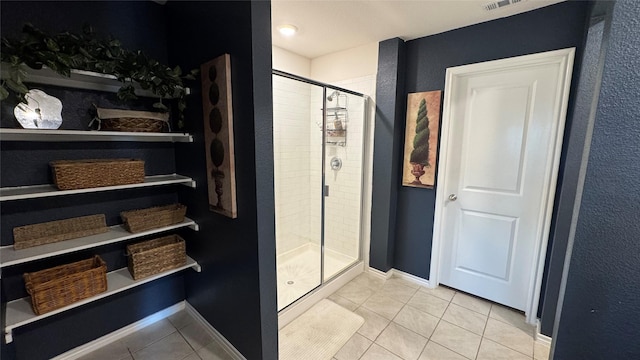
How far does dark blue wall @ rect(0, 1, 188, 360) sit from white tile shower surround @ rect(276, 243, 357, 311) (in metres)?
0.99

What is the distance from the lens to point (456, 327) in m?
1.99

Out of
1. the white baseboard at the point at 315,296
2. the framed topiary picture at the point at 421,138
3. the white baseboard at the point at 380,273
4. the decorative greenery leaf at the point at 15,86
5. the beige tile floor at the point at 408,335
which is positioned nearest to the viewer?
the decorative greenery leaf at the point at 15,86

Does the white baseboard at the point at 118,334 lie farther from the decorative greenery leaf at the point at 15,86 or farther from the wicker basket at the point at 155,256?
the decorative greenery leaf at the point at 15,86

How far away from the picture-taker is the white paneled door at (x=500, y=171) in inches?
73.7

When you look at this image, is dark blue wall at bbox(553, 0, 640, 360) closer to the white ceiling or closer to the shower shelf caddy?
the white ceiling

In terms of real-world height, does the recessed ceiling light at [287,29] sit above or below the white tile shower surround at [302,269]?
above

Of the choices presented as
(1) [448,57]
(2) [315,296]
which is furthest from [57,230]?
(1) [448,57]

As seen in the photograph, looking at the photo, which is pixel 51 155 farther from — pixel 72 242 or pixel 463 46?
pixel 463 46

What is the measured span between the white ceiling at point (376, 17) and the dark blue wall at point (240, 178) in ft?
2.06

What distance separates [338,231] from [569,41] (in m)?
2.49

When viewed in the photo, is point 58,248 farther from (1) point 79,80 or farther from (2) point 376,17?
(2) point 376,17

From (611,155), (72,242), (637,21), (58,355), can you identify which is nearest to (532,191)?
(611,155)

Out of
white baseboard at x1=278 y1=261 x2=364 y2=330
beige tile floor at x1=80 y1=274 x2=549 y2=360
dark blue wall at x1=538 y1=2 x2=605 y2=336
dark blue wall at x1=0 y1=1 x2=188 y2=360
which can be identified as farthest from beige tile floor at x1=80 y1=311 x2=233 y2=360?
dark blue wall at x1=538 y1=2 x2=605 y2=336

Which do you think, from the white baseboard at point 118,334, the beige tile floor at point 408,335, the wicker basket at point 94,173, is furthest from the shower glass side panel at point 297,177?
the wicker basket at point 94,173
